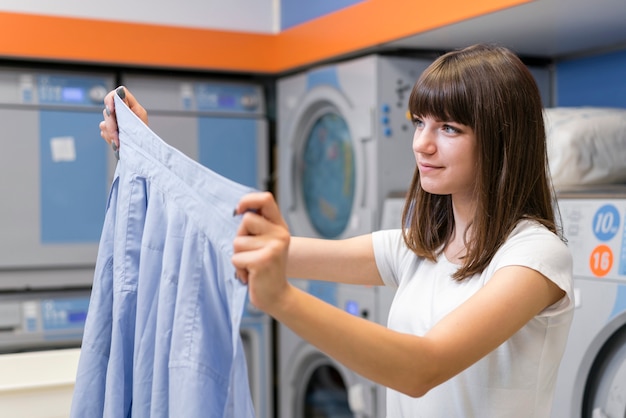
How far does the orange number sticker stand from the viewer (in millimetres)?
1825

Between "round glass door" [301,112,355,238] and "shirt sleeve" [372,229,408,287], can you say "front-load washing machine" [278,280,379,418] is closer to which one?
"round glass door" [301,112,355,238]

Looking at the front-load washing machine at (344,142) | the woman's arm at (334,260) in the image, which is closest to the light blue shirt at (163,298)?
the woman's arm at (334,260)

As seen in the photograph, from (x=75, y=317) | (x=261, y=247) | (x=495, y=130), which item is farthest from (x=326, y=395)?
(x=261, y=247)

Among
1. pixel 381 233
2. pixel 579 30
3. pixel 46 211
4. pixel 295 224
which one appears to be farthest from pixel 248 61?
pixel 381 233

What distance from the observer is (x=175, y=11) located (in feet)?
10.3

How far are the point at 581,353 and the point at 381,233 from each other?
2.23 ft

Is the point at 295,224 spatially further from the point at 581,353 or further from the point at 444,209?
the point at 444,209

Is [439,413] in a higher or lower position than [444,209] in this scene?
lower

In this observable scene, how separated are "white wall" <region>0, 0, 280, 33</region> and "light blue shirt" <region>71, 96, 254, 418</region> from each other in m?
1.78

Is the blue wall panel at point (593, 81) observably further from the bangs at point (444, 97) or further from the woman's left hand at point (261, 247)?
the woman's left hand at point (261, 247)

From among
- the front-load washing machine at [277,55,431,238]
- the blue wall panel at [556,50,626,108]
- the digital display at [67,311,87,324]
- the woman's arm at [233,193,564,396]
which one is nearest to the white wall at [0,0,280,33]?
the front-load washing machine at [277,55,431,238]

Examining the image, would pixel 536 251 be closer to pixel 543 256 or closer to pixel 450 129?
pixel 543 256

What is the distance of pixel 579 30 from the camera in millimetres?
2254

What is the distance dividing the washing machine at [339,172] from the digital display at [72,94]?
2.50 ft
